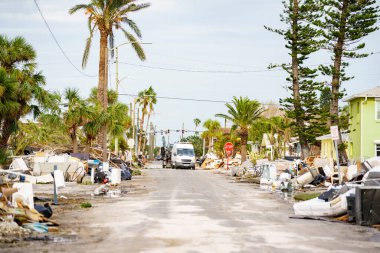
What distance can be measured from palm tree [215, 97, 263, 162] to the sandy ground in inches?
1703

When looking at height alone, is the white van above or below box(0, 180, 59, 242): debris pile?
above

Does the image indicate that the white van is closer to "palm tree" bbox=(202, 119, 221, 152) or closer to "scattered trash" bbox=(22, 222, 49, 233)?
"scattered trash" bbox=(22, 222, 49, 233)

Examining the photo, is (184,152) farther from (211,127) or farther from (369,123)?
(211,127)

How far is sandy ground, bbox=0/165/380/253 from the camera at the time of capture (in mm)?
11695

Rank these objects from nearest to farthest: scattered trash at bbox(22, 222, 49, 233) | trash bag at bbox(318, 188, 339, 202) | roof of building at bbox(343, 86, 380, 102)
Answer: scattered trash at bbox(22, 222, 49, 233) < trash bag at bbox(318, 188, 339, 202) < roof of building at bbox(343, 86, 380, 102)

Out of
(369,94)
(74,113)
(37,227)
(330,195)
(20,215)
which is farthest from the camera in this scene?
(369,94)

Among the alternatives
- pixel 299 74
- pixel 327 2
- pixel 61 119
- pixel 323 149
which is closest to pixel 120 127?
pixel 61 119

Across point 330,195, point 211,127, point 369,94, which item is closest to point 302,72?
point 369,94

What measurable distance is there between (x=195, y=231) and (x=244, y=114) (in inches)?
2015

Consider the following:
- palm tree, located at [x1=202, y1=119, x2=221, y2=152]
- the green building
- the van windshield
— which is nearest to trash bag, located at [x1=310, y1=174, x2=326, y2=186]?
the green building

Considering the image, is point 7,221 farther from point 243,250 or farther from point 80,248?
point 243,250

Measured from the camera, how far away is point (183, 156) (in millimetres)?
70688

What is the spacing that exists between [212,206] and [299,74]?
31177 millimetres

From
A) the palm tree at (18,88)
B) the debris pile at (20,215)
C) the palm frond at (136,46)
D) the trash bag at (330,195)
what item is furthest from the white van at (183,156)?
the debris pile at (20,215)
